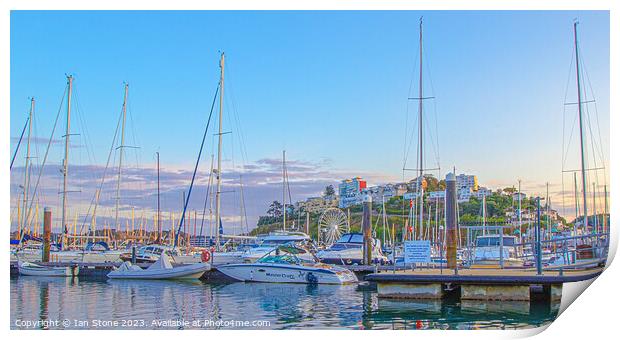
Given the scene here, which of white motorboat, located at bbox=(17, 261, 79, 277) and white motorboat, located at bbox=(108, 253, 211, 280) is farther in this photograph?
white motorboat, located at bbox=(17, 261, 79, 277)

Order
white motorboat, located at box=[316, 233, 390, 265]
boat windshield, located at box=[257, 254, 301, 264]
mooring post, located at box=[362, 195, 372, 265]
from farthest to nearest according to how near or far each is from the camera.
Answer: white motorboat, located at box=[316, 233, 390, 265]
mooring post, located at box=[362, 195, 372, 265]
boat windshield, located at box=[257, 254, 301, 264]

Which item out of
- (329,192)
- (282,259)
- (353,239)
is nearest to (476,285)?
(282,259)

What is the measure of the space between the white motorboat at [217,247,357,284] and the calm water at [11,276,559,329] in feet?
4.87

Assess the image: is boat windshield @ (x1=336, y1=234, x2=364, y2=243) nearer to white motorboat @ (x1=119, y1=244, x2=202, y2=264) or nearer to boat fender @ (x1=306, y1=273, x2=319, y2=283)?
white motorboat @ (x1=119, y1=244, x2=202, y2=264)

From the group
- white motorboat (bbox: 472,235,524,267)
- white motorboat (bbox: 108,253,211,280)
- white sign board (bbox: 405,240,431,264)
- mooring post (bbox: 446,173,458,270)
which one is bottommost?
white motorboat (bbox: 108,253,211,280)

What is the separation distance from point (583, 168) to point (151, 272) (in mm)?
20034

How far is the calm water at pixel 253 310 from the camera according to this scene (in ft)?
53.0

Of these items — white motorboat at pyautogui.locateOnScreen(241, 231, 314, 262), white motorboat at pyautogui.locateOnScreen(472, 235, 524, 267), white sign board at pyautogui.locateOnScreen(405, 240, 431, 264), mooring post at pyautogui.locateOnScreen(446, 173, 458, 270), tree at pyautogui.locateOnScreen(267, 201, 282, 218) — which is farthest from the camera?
tree at pyautogui.locateOnScreen(267, 201, 282, 218)

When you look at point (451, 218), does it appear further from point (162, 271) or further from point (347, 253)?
point (347, 253)

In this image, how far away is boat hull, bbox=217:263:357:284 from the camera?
93.5ft

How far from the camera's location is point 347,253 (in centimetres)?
3853

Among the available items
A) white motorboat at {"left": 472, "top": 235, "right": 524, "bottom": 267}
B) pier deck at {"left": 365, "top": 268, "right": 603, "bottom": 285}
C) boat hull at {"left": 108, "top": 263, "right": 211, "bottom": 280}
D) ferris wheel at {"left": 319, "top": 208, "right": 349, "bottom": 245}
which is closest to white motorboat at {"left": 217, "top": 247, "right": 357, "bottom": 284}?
boat hull at {"left": 108, "top": 263, "right": 211, "bottom": 280}

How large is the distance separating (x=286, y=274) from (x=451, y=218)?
1058cm
